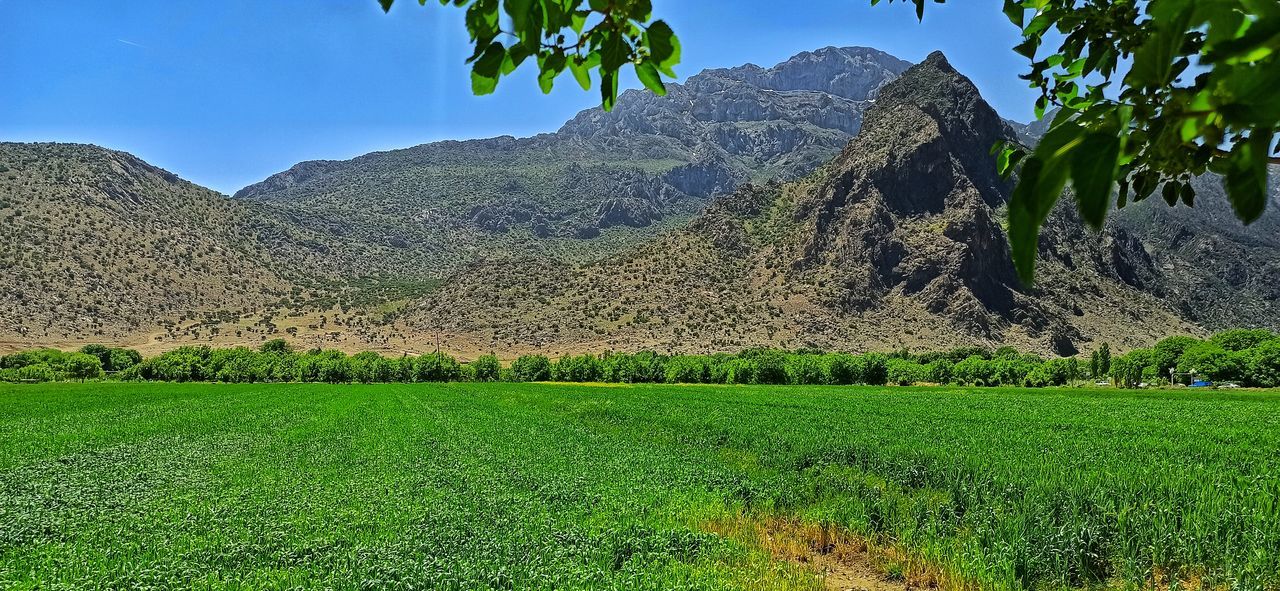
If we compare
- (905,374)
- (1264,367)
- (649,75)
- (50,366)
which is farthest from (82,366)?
(1264,367)

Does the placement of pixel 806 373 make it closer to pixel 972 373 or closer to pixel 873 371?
pixel 873 371

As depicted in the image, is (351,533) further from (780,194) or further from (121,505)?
(780,194)

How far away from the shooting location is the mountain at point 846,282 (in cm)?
11212

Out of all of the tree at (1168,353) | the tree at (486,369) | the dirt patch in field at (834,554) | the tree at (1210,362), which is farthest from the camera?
the tree at (486,369)

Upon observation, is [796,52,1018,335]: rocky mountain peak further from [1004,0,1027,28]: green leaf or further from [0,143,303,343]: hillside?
[1004,0,1027,28]: green leaf

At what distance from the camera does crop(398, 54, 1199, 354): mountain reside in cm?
11212

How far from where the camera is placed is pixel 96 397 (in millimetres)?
46781

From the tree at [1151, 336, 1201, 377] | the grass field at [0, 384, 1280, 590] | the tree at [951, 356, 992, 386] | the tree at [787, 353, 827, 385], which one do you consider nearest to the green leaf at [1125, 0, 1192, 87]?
the grass field at [0, 384, 1280, 590]

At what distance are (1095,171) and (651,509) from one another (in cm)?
1198

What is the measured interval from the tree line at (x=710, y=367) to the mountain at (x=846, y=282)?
17.8 metres

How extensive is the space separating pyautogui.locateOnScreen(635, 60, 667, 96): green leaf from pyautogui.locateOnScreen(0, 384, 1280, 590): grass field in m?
6.90

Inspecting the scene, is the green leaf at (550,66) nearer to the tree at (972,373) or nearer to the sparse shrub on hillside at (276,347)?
the tree at (972,373)

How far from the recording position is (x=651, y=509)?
39.9 feet

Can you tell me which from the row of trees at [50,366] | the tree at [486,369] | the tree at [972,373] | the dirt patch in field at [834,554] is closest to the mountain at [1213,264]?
the tree at [972,373]
